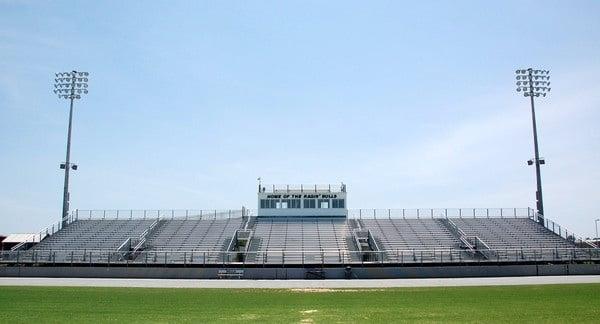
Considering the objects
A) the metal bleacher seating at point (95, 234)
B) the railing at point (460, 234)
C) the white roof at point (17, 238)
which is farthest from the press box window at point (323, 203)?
the white roof at point (17, 238)

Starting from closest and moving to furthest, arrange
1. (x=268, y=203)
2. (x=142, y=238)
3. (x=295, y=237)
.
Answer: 1. (x=142, y=238)
2. (x=295, y=237)
3. (x=268, y=203)

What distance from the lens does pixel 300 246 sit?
46.9 meters

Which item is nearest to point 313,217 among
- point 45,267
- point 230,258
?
point 230,258

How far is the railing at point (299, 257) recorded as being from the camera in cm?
3903

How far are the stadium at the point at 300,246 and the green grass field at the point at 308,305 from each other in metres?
13.2

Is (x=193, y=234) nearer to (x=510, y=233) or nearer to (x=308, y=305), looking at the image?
(x=510, y=233)

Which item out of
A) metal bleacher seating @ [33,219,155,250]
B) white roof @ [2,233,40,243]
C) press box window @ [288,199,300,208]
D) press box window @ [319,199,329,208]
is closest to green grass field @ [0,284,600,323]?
metal bleacher seating @ [33,219,155,250]

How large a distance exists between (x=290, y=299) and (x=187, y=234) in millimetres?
32156

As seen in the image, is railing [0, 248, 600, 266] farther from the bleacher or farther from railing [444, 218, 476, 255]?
railing [444, 218, 476, 255]

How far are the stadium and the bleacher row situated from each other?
0.30 feet

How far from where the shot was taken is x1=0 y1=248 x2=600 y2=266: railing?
3903 centimetres

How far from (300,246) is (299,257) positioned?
5344mm

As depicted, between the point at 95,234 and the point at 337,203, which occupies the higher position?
the point at 337,203

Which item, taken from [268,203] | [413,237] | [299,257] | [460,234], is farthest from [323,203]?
[299,257]
